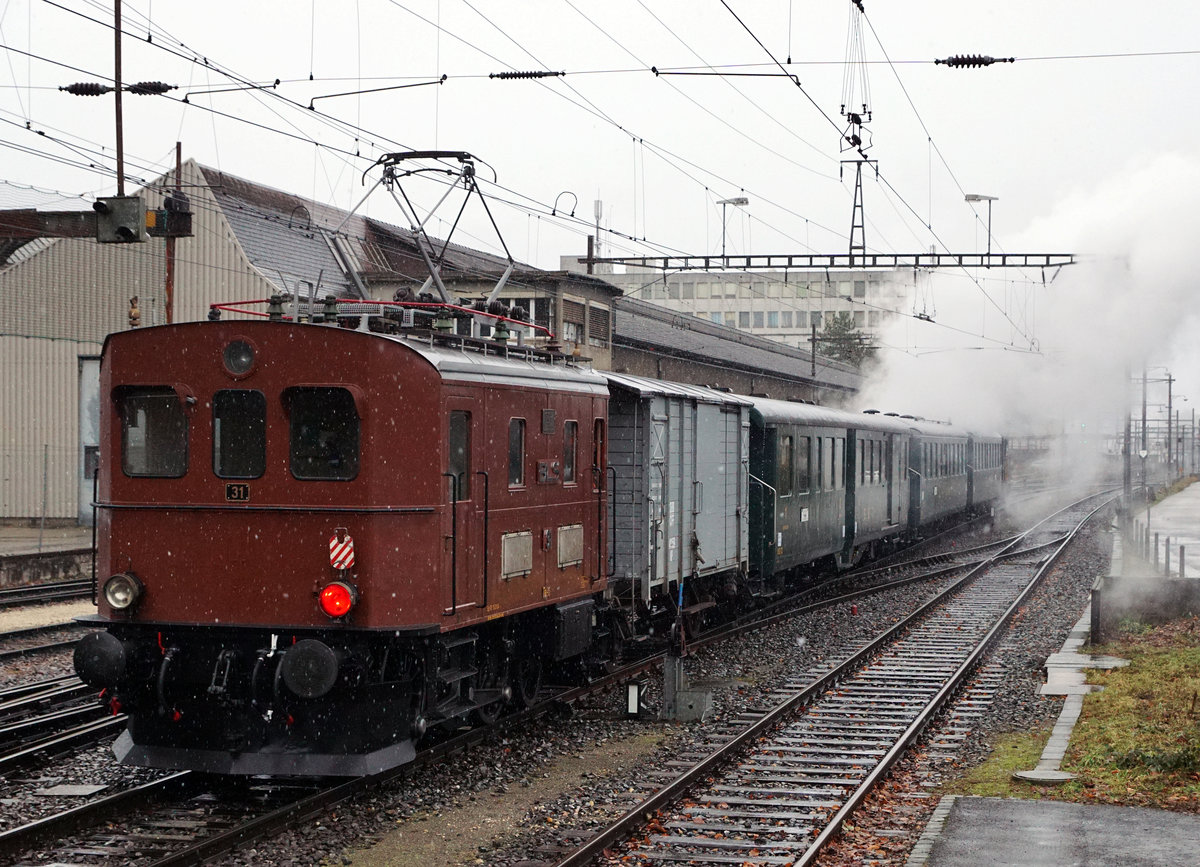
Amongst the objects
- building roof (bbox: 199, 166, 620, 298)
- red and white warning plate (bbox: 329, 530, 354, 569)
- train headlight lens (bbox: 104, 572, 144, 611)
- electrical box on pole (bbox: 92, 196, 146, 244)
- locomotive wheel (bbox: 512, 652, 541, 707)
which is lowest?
locomotive wheel (bbox: 512, 652, 541, 707)

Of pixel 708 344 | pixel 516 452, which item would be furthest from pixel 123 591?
pixel 708 344

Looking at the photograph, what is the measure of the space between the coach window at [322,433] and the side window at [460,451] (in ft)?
2.61

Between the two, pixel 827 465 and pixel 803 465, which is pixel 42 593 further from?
pixel 827 465

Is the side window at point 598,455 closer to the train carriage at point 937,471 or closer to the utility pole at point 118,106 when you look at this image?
the utility pole at point 118,106

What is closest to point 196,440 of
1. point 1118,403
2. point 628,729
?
point 628,729

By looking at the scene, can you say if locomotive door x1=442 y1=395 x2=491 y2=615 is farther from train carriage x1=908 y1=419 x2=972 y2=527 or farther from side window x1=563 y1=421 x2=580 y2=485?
train carriage x1=908 y1=419 x2=972 y2=527

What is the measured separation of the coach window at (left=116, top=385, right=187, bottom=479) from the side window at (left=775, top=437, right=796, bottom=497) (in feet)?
41.2

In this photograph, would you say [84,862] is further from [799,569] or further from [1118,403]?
[1118,403]

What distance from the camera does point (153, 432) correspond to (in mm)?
10680

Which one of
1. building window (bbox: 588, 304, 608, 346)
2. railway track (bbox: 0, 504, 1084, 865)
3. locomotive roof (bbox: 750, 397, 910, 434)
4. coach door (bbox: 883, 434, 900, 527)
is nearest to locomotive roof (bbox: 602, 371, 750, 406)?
locomotive roof (bbox: 750, 397, 910, 434)

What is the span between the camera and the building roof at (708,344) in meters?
46.6

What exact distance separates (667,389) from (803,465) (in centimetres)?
733

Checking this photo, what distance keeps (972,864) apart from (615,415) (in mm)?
8143

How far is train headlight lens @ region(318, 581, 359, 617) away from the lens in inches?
391
